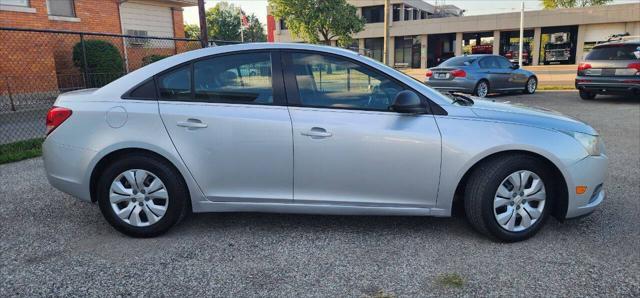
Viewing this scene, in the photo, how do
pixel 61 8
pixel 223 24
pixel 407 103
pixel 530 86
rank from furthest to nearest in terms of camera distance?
pixel 223 24 → pixel 530 86 → pixel 61 8 → pixel 407 103

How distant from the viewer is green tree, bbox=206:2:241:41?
72.4 meters

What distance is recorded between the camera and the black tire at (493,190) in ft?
11.5

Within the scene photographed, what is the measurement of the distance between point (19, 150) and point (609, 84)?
13456mm

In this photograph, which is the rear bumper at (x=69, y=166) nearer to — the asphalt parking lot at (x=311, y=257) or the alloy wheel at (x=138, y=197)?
the alloy wheel at (x=138, y=197)

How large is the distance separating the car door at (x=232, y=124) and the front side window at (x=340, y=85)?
21 cm

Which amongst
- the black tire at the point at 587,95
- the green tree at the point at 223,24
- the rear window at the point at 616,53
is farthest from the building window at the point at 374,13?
the rear window at the point at 616,53

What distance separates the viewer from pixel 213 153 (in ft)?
11.9

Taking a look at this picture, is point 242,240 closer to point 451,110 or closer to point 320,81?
point 320,81

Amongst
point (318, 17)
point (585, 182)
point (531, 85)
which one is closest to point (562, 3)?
point (318, 17)

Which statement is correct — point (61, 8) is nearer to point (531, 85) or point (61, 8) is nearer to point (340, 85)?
point (340, 85)

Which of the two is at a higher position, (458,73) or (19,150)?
(458,73)

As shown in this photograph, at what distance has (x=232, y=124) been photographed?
3.59m

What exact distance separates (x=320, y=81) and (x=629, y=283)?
2.59 meters

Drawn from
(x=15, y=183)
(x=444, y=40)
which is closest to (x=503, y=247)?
(x=15, y=183)
